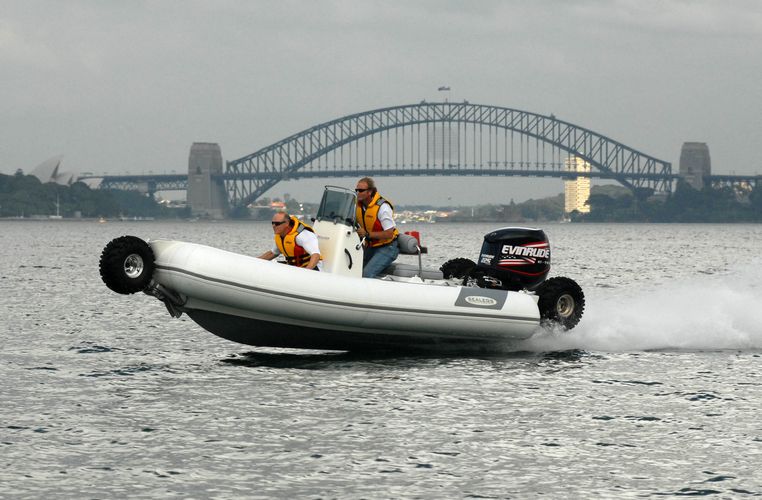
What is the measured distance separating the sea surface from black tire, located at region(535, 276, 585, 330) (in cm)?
34

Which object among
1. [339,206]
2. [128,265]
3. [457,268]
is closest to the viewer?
[128,265]

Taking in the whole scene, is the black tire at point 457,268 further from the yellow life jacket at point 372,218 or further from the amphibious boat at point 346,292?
the yellow life jacket at point 372,218

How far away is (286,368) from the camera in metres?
12.5

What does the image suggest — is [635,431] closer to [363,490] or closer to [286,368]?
[363,490]

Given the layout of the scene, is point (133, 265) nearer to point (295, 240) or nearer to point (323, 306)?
point (295, 240)

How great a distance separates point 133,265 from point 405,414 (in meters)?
2.92

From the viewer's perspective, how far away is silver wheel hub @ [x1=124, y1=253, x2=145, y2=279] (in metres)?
11.0

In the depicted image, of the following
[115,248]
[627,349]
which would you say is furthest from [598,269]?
[115,248]

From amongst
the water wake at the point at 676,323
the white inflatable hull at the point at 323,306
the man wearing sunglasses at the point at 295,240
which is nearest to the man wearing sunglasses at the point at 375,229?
the white inflatable hull at the point at 323,306

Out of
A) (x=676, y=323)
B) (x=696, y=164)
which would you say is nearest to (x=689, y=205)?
(x=696, y=164)

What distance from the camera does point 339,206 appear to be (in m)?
12.0

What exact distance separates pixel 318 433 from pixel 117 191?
17847 cm

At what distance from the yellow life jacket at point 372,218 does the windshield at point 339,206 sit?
0.19 m

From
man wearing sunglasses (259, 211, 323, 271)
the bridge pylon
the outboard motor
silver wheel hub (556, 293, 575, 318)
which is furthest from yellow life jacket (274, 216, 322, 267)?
the bridge pylon
